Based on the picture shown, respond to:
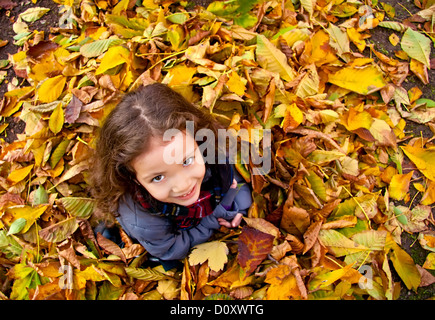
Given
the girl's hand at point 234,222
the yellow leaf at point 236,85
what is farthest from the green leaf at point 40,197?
the yellow leaf at point 236,85

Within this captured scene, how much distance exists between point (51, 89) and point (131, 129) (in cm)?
79

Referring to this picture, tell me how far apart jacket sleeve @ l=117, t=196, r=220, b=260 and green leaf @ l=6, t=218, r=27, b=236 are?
17.8 inches

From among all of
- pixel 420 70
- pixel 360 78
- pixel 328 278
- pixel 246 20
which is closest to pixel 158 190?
pixel 328 278

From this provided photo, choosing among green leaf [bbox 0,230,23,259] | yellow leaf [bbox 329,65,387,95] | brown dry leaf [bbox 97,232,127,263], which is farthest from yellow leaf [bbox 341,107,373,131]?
green leaf [bbox 0,230,23,259]

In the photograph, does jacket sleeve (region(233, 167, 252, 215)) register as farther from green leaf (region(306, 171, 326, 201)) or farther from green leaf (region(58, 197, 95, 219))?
green leaf (region(58, 197, 95, 219))

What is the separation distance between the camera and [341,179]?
1611 millimetres

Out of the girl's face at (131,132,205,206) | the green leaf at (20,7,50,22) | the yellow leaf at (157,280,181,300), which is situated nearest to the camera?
the girl's face at (131,132,205,206)

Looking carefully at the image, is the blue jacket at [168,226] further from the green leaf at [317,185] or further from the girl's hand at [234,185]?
the green leaf at [317,185]

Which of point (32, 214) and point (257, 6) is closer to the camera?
point (32, 214)

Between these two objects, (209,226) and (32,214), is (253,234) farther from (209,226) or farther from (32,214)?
(32,214)

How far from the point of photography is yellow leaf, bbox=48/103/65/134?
5.26 ft

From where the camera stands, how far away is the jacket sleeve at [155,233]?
1.41 metres

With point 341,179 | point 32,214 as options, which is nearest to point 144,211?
point 32,214
